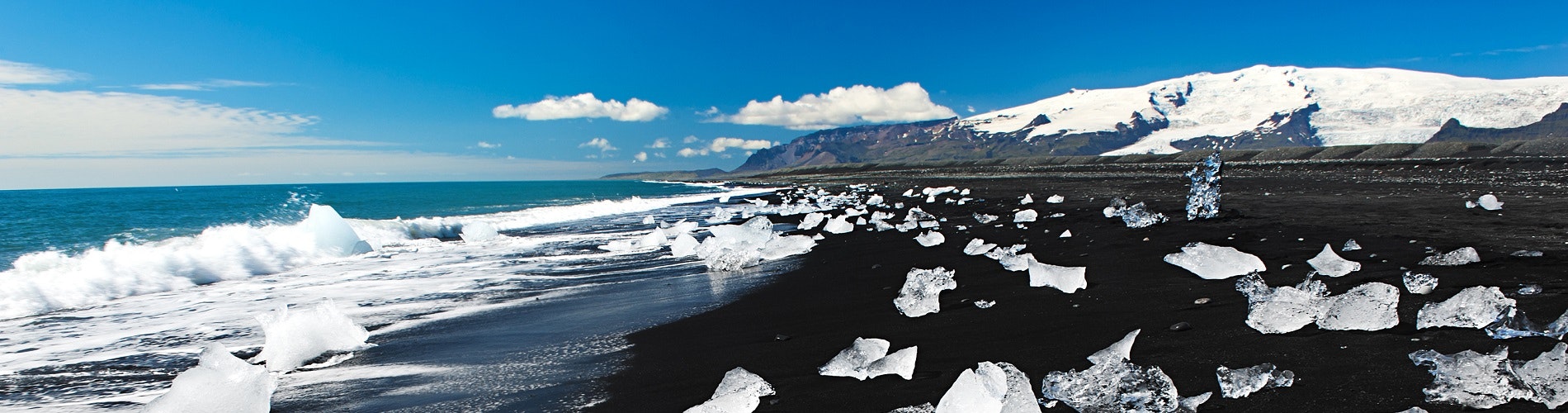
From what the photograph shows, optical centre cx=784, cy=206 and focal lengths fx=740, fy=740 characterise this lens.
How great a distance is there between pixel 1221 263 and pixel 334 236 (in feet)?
42.8

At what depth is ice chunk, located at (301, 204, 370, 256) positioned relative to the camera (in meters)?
12.5

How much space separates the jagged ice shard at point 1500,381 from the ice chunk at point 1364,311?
2.47 feet

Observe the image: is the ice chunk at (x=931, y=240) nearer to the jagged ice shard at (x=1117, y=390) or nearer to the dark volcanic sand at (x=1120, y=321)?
the dark volcanic sand at (x=1120, y=321)

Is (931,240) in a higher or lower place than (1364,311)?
lower

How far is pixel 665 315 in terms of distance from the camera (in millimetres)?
5691

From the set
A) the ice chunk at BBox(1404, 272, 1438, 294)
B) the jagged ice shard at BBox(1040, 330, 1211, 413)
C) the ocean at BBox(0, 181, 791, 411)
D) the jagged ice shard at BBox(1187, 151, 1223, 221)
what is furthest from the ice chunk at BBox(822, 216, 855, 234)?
the jagged ice shard at BBox(1040, 330, 1211, 413)

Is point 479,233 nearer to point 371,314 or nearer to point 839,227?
point 839,227

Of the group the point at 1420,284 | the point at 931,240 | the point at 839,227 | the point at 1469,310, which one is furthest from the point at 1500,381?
the point at 839,227

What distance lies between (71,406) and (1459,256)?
8.13 metres

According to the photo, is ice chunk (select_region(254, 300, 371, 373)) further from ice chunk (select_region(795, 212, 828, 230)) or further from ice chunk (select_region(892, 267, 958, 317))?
ice chunk (select_region(795, 212, 828, 230))

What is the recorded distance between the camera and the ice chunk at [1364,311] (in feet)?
10.7

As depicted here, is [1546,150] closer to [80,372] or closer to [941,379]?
[941,379]

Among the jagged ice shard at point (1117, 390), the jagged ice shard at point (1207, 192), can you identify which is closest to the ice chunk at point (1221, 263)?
the jagged ice shard at point (1117, 390)

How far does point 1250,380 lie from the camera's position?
2660 millimetres
